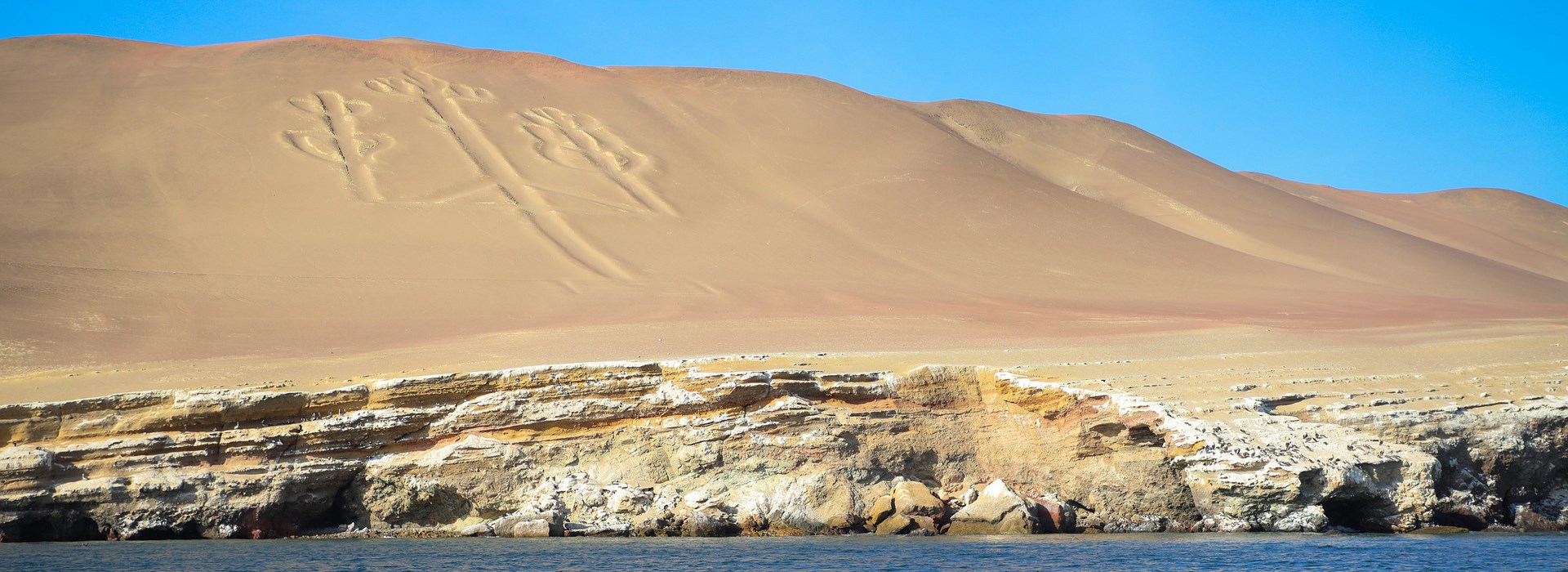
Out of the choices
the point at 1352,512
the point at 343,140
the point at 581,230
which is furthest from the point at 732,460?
the point at 343,140

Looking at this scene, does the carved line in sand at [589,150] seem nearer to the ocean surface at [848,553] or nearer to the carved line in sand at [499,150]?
the carved line in sand at [499,150]

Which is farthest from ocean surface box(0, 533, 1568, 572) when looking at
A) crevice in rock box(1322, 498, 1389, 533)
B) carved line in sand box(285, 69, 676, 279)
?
carved line in sand box(285, 69, 676, 279)

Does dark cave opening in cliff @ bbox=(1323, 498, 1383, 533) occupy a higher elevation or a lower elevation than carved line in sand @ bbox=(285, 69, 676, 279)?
lower

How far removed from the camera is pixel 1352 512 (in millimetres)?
17328

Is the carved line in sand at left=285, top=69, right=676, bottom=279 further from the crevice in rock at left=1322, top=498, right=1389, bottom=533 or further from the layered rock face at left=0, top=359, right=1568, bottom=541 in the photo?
the crevice in rock at left=1322, top=498, right=1389, bottom=533

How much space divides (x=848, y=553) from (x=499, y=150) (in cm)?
2984

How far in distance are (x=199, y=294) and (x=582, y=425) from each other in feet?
53.2

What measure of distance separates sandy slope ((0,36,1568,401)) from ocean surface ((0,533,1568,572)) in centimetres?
535

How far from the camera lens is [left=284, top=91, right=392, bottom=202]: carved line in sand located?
127 feet

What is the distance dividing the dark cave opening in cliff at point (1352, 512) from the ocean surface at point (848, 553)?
674 millimetres

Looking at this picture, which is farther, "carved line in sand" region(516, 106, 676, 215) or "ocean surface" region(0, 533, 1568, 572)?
"carved line in sand" region(516, 106, 676, 215)

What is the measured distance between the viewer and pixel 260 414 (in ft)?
61.9

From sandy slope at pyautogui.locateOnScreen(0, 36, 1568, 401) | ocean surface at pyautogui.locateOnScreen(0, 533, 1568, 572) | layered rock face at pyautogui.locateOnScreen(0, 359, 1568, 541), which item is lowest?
ocean surface at pyautogui.locateOnScreen(0, 533, 1568, 572)

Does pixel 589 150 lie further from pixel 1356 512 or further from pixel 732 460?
pixel 1356 512
